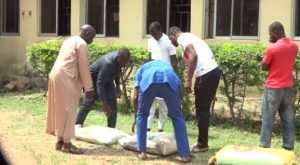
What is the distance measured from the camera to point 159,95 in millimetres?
6699

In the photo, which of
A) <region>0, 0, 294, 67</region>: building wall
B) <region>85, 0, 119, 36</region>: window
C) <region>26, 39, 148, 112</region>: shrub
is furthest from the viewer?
<region>85, 0, 119, 36</region>: window

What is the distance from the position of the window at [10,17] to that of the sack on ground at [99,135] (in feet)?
29.9

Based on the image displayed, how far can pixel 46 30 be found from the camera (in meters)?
15.4

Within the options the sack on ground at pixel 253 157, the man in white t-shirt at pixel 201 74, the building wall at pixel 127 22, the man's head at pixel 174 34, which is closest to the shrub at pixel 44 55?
the building wall at pixel 127 22

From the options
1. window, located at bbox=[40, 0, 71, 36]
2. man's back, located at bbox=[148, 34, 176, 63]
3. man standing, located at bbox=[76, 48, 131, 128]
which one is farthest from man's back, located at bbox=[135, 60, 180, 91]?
window, located at bbox=[40, 0, 71, 36]

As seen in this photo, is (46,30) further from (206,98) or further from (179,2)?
(206,98)

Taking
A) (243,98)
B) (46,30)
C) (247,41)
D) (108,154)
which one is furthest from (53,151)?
(46,30)

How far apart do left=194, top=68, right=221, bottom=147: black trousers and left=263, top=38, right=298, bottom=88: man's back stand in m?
0.69

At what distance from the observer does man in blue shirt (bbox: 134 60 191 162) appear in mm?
6617

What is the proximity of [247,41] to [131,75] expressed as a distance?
7.78ft

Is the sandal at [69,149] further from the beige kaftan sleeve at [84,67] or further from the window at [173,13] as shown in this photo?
the window at [173,13]

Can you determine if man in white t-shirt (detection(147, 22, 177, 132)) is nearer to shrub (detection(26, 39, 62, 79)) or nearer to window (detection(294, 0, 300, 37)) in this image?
window (detection(294, 0, 300, 37))

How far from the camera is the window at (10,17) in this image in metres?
16.5

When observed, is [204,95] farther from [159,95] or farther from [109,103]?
[109,103]
